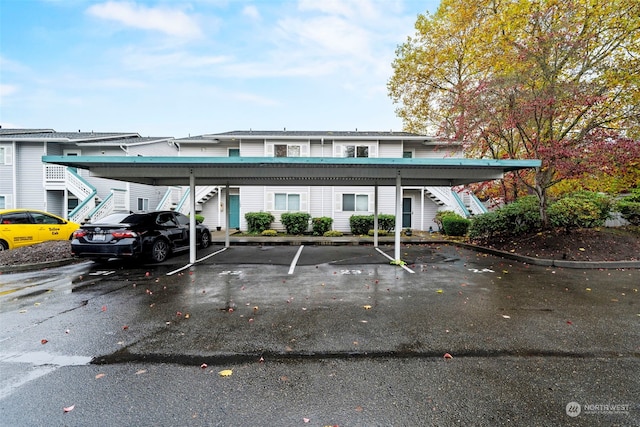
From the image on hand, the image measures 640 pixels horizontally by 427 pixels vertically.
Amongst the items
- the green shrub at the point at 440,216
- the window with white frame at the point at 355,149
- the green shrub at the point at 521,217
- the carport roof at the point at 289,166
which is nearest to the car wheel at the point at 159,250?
the carport roof at the point at 289,166

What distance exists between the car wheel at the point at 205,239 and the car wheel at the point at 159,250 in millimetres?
2493

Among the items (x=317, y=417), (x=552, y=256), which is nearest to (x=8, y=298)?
(x=317, y=417)

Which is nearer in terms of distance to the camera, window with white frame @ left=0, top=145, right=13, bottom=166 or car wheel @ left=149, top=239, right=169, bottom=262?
car wheel @ left=149, top=239, right=169, bottom=262

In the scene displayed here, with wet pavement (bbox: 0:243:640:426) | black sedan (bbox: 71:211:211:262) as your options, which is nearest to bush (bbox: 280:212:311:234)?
black sedan (bbox: 71:211:211:262)

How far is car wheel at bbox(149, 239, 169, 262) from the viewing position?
28.5ft

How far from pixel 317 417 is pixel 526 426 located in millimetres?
1523

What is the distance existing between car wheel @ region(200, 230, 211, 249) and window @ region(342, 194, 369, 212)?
8389 mm

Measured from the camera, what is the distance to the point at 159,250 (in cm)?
896

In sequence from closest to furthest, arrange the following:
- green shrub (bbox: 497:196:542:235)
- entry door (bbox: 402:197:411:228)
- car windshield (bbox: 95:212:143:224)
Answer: car windshield (bbox: 95:212:143:224) < green shrub (bbox: 497:196:542:235) < entry door (bbox: 402:197:411:228)

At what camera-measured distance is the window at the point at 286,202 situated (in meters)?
18.1

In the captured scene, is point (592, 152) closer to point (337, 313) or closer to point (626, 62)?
point (626, 62)

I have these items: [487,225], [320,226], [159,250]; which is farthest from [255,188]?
[487,225]

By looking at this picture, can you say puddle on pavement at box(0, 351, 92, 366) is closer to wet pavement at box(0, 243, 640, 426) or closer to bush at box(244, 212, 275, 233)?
wet pavement at box(0, 243, 640, 426)

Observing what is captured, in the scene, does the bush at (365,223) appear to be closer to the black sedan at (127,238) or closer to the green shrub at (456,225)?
the green shrub at (456,225)
